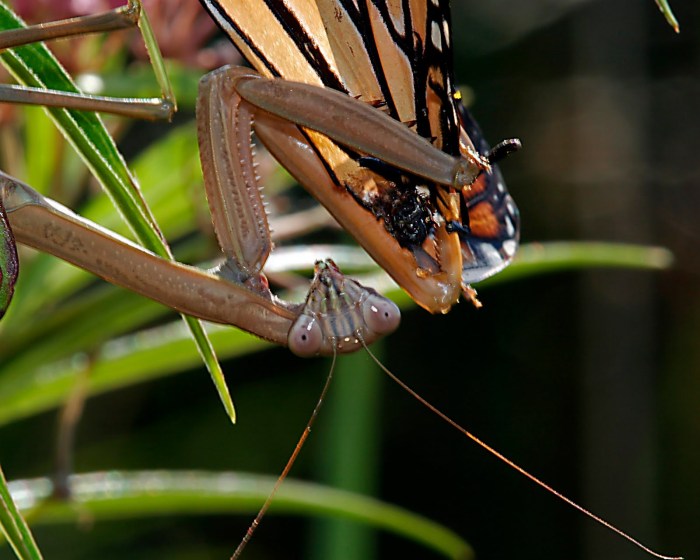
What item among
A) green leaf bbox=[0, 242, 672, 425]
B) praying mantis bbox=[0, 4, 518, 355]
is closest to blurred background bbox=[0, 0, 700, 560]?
green leaf bbox=[0, 242, 672, 425]

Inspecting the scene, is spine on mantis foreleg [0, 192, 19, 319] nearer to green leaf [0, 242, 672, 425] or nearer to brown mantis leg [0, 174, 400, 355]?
brown mantis leg [0, 174, 400, 355]

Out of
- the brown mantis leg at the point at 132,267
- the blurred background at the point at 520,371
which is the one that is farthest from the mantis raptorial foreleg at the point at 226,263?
the blurred background at the point at 520,371

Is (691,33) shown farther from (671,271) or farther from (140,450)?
(140,450)

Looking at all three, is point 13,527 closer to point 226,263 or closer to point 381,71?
point 226,263

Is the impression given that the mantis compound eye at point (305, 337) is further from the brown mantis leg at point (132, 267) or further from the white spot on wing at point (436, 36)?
the white spot on wing at point (436, 36)

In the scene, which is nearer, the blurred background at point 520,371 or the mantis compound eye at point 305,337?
the mantis compound eye at point 305,337

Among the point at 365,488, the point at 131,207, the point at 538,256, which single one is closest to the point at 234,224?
the point at 131,207
